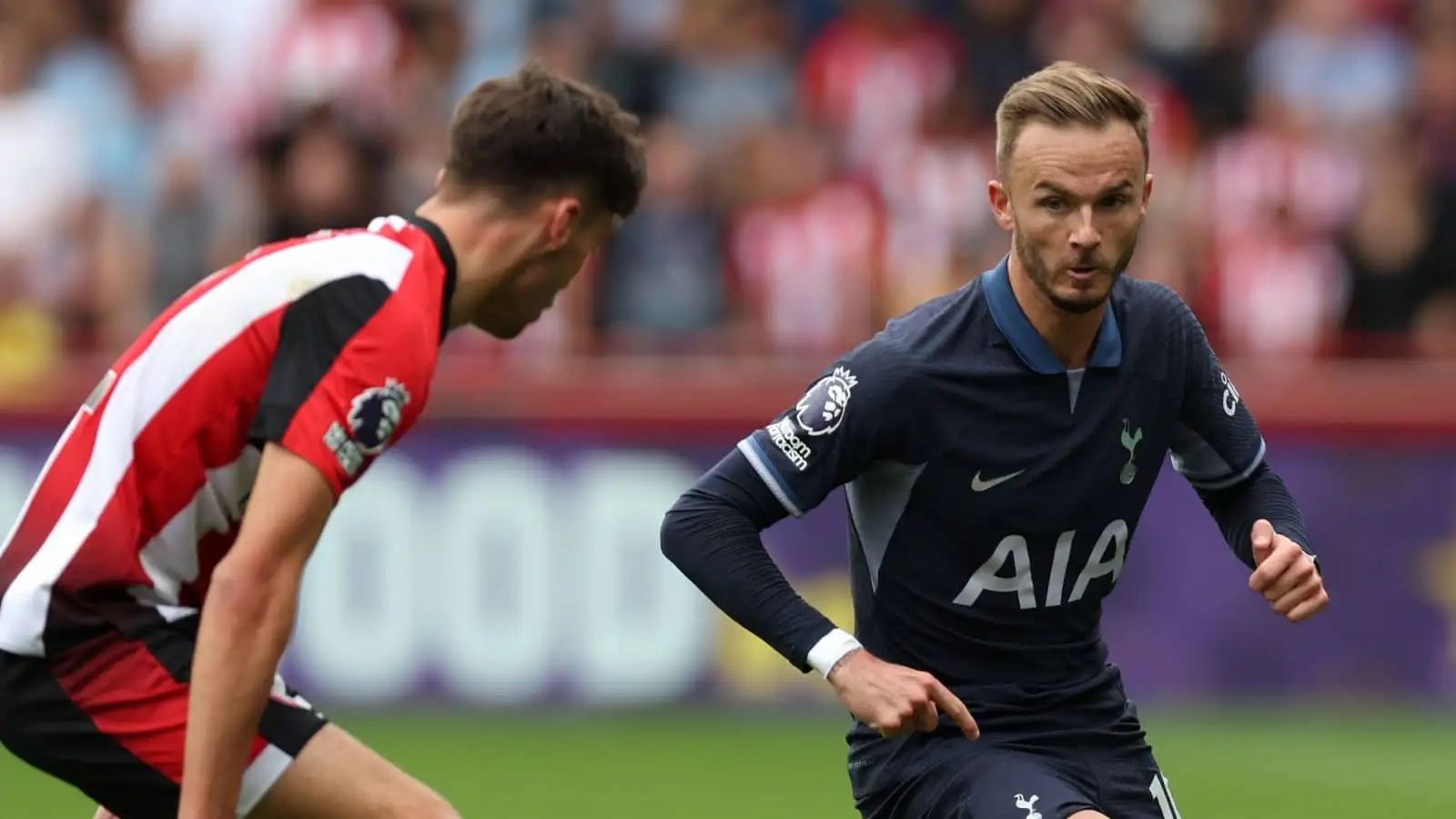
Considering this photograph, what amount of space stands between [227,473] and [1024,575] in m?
1.77

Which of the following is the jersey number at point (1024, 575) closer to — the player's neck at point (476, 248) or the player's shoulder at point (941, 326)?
the player's shoulder at point (941, 326)

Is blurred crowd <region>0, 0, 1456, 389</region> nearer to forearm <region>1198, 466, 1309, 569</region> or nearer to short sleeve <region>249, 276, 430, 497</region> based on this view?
forearm <region>1198, 466, 1309, 569</region>

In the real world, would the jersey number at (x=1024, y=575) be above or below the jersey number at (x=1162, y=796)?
above

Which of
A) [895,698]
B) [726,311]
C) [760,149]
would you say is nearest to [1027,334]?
[895,698]

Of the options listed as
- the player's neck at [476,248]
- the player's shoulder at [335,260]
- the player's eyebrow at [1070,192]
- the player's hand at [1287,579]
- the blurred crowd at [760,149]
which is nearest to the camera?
the player's shoulder at [335,260]

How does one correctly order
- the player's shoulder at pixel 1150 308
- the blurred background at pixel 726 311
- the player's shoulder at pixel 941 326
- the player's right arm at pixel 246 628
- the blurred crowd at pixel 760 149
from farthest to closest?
1. the blurred crowd at pixel 760 149
2. the blurred background at pixel 726 311
3. the player's shoulder at pixel 1150 308
4. the player's shoulder at pixel 941 326
5. the player's right arm at pixel 246 628

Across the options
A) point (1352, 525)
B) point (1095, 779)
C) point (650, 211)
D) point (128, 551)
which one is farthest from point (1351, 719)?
point (128, 551)

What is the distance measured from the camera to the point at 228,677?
14.1 ft

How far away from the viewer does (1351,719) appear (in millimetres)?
11461

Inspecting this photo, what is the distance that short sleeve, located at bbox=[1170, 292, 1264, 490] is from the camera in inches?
211

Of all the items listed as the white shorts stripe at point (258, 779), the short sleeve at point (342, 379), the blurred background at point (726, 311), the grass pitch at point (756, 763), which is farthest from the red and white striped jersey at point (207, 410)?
the blurred background at point (726, 311)

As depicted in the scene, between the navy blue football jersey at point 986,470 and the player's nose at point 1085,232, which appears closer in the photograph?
the player's nose at point 1085,232

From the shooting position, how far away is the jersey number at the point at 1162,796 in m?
5.22

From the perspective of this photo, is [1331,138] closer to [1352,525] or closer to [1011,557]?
[1352,525]
